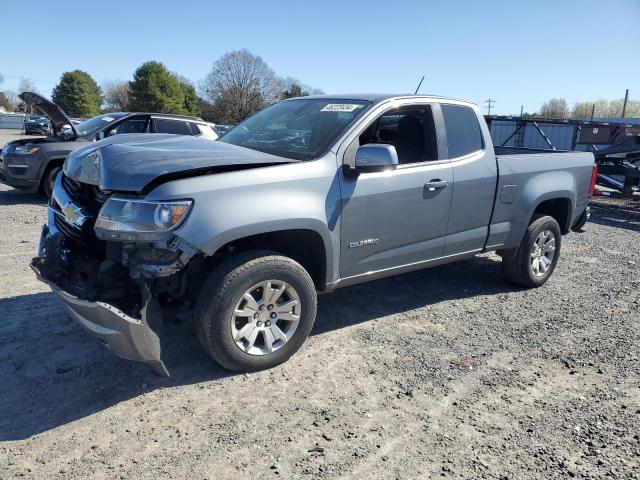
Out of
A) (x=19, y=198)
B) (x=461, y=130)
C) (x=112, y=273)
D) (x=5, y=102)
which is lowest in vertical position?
(x=19, y=198)

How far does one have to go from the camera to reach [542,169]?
5262 millimetres

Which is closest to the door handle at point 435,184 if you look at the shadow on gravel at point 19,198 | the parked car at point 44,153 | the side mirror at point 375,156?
the side mirror at point 375,156

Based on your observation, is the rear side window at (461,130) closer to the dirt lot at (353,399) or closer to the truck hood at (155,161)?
the dirt lot at (353,399)

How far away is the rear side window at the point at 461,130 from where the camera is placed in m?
4.58

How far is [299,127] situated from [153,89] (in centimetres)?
6027

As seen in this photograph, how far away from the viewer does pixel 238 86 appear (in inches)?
2365

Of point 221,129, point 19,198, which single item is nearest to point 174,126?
point 19,198

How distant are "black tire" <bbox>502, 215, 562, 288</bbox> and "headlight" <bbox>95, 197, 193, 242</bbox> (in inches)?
145

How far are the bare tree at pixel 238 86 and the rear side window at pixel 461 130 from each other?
5582 centimetres

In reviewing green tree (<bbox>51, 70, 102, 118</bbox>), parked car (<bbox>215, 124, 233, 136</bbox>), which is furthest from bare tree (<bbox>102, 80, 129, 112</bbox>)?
parked car (<bbox>215, 124, 233, 136</bbox>)

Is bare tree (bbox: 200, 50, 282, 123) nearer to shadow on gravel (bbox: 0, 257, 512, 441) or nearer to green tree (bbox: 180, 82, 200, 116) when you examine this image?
green tree (bbox: 180, 82, 200, 116)

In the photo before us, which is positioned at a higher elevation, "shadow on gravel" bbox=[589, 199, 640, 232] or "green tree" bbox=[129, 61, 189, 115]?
"green tree" bbox=[129, 61, 189, 115]

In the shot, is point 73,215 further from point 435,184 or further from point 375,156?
point 435,184

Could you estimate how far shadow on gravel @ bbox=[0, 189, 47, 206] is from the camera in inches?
373
